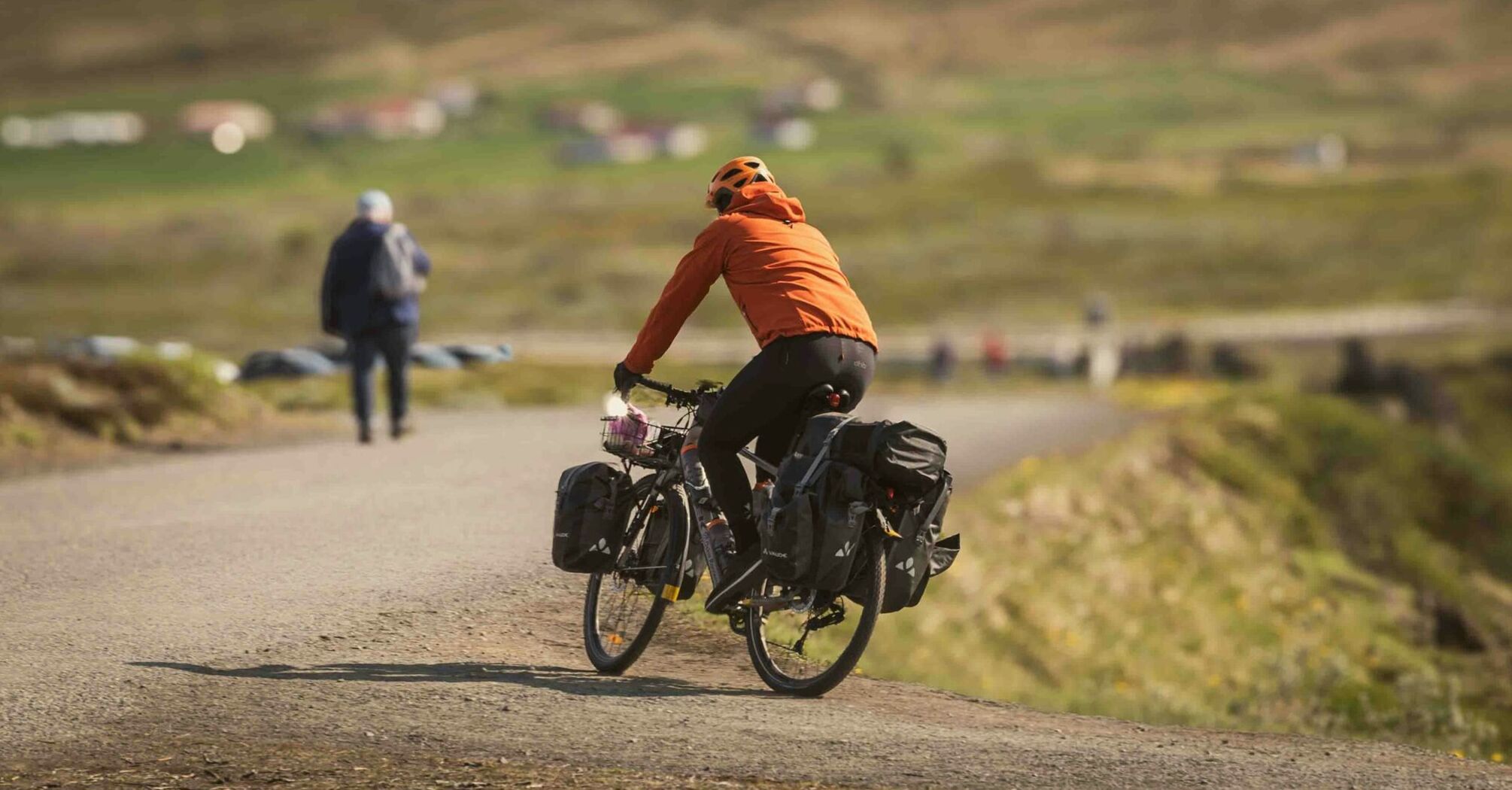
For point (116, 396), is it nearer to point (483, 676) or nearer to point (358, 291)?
point (358, 291)

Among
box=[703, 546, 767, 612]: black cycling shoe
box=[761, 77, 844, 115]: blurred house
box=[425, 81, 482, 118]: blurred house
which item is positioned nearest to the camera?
box=[703, 546, 767, 612]: black cycling shoe

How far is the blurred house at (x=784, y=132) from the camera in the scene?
14962cm

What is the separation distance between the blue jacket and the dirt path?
4.13 metres

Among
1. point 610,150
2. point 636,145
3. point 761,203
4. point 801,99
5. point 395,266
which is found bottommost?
point 761,203

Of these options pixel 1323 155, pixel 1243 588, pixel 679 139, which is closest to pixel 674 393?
pixel 1243 588

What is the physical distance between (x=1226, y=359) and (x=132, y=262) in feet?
206

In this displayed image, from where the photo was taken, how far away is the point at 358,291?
1644cm

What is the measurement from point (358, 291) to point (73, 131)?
177 metres

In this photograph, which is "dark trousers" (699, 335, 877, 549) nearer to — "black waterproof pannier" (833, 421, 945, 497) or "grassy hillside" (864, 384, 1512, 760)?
"black waterproof pannier" (833, 421, 945, 497)

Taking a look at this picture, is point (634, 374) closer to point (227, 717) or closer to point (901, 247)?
point (227, 717)

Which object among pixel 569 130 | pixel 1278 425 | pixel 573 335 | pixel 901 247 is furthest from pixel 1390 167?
pixel 1278 425

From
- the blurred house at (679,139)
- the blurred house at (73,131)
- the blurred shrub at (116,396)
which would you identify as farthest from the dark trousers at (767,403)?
the blurred house at (73,131)

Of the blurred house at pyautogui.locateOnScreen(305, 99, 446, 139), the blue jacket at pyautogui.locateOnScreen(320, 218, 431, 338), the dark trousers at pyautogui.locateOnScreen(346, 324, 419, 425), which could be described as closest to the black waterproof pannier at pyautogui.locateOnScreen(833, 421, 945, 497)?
the blue jacket at pyautogui.locateOnScreen(320, 218, 431, 338)

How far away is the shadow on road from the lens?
813 cm
